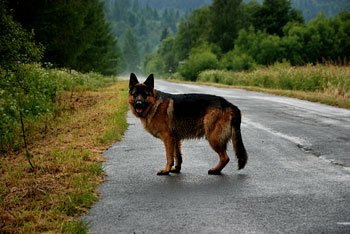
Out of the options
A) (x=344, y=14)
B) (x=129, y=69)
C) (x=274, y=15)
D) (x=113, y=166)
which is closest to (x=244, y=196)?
(x=113, y=166)

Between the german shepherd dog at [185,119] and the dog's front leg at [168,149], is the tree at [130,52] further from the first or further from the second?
the dog's front leg at [168,149]

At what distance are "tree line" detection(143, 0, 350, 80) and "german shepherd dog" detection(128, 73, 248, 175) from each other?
41.1 metres

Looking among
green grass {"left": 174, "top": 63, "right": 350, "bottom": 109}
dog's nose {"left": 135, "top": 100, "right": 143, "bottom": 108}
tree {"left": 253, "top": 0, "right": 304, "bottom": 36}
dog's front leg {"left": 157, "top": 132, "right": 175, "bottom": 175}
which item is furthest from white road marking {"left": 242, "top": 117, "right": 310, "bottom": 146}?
tree {"left": 253, "top": 0, "right": 304, "bottom": 36}

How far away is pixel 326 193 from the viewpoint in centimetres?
443

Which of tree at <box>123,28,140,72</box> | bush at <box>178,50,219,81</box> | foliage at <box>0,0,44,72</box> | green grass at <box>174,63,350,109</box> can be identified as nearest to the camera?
foliage at <box>0,0,44,72</box>

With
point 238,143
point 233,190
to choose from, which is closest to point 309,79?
point 238,143

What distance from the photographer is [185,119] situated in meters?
5.49

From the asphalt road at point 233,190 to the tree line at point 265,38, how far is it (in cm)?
3947

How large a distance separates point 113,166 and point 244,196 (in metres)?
2.49

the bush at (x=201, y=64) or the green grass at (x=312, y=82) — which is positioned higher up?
the bush at (x=201, y=64)

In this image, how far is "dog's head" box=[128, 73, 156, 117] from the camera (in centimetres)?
528

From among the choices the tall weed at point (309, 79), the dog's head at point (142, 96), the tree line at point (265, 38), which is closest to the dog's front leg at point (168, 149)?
the dog's head at point (142, 96)

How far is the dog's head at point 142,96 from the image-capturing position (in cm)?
528

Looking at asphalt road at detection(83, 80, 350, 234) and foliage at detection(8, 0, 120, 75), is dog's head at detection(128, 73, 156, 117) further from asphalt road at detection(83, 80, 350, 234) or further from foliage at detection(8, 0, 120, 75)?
foliage at detection(8, 0, 120, 75)
